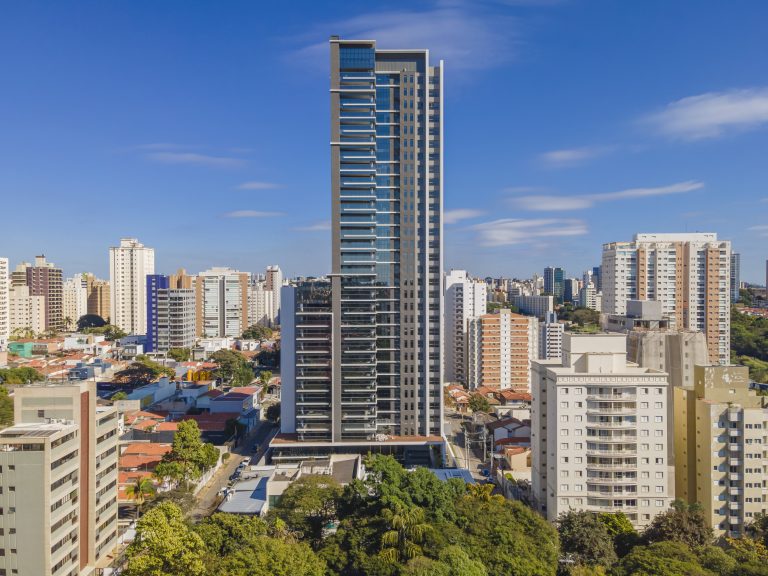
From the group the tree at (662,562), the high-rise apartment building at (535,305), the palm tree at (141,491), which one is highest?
the high-rise apartment building at (535,305)

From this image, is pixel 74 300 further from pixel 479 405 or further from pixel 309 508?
pixel 309 508

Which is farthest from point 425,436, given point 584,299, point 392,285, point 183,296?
point 584,299

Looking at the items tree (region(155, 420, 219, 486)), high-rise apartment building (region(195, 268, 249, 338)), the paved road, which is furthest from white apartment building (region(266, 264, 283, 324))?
tree (region(155, 420, 219, 486))

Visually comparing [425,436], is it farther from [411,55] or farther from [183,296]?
[183,296]

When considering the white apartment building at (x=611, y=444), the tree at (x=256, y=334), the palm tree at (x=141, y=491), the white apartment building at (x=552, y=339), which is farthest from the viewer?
the tree at (x=256, y=334)

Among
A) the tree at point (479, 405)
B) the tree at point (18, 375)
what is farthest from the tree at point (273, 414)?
the tree at point (18, 375)

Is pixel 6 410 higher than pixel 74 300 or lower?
lower

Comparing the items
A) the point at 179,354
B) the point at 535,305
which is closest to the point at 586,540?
the point at 179,354

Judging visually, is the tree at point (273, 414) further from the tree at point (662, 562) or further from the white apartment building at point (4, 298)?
the white apartment building at point (4, 298)
